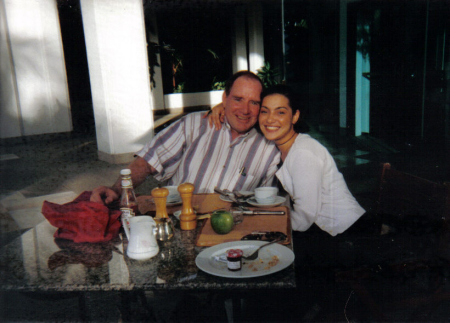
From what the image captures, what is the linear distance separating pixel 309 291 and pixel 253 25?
1096 centimetres

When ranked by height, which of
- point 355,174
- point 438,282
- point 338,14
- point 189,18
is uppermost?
point 189,18

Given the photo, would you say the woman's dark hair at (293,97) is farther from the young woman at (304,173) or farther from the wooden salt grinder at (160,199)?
the wooden salt grinder at (160,199)

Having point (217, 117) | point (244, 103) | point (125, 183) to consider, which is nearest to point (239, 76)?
point (244, 103)

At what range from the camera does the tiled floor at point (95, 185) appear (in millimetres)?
1893

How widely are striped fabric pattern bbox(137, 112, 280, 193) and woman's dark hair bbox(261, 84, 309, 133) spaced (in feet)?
0.63

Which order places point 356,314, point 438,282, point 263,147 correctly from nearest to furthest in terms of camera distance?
point 438,282 < point 356,314 < point 263,147

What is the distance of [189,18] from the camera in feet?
43.5

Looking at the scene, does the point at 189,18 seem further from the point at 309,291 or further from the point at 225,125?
the point at 309,291

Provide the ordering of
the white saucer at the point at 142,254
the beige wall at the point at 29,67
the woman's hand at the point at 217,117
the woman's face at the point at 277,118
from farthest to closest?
the beige wall at the point at 29,67 → the woman's hand at the point at 217,117 → the woman's face at the point at 277,118 → the white saucer at the point at 142,254

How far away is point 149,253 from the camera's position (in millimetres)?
1333

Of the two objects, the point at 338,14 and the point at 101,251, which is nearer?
the point at 101,251

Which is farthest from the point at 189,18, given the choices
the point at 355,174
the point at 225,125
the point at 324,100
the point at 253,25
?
the point at 225,125

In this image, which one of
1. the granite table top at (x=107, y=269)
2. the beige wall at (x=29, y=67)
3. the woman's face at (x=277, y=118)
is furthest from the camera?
the beige wall at (x=29, y=67)

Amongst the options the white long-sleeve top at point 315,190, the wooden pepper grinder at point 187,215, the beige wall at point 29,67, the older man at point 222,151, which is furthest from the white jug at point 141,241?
the beige wall at point 29,67
